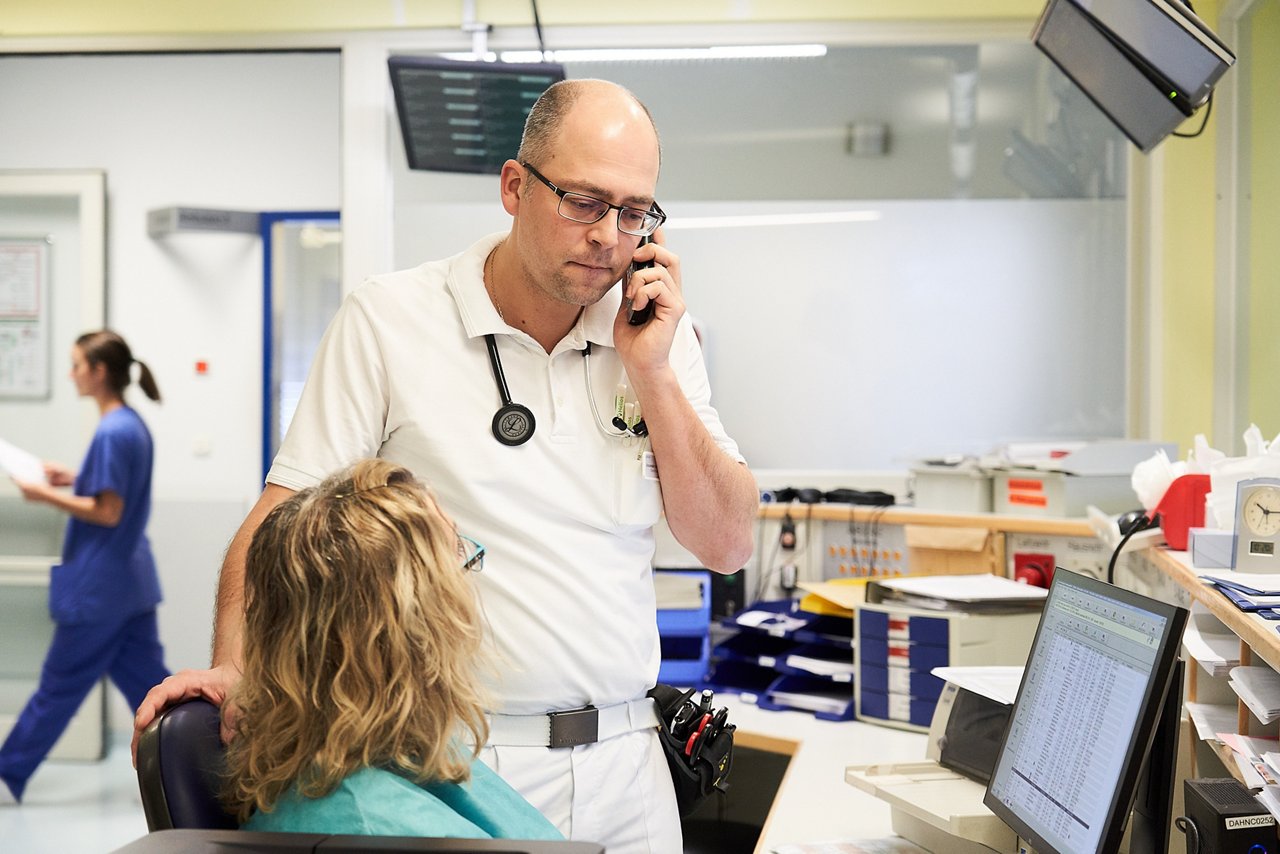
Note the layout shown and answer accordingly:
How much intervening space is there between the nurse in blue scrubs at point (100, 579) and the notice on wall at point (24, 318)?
760mm

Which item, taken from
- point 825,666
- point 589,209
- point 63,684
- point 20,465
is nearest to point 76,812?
point 63,684

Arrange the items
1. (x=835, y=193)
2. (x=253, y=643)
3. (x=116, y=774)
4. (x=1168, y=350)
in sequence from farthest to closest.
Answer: (x=116, y=774)
(x=835, y=193)
(x=1168, y=350)
(x=253, y=643)

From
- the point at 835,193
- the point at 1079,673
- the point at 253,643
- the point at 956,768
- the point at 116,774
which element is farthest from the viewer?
the point at 116,774

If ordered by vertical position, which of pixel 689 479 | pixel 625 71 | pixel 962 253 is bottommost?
pixel 689 479

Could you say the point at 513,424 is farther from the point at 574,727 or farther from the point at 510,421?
the point at 574,727

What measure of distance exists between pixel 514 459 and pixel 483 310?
0.21 m

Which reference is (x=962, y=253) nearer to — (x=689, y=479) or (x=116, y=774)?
(x=689, y=479)

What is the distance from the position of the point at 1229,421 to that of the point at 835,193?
1280 millimetres

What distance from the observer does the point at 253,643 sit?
111cm

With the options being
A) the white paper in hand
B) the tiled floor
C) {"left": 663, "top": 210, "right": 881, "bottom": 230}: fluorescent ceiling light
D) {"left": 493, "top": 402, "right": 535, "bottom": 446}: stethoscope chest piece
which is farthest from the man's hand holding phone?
the white paper in hand

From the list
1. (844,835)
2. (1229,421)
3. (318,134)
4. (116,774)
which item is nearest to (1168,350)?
(1229,421)

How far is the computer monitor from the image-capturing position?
110cm

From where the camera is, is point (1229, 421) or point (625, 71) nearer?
point (1229, 421)

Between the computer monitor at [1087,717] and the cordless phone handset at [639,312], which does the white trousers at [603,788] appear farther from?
the cordless phone handset at [639,312]
